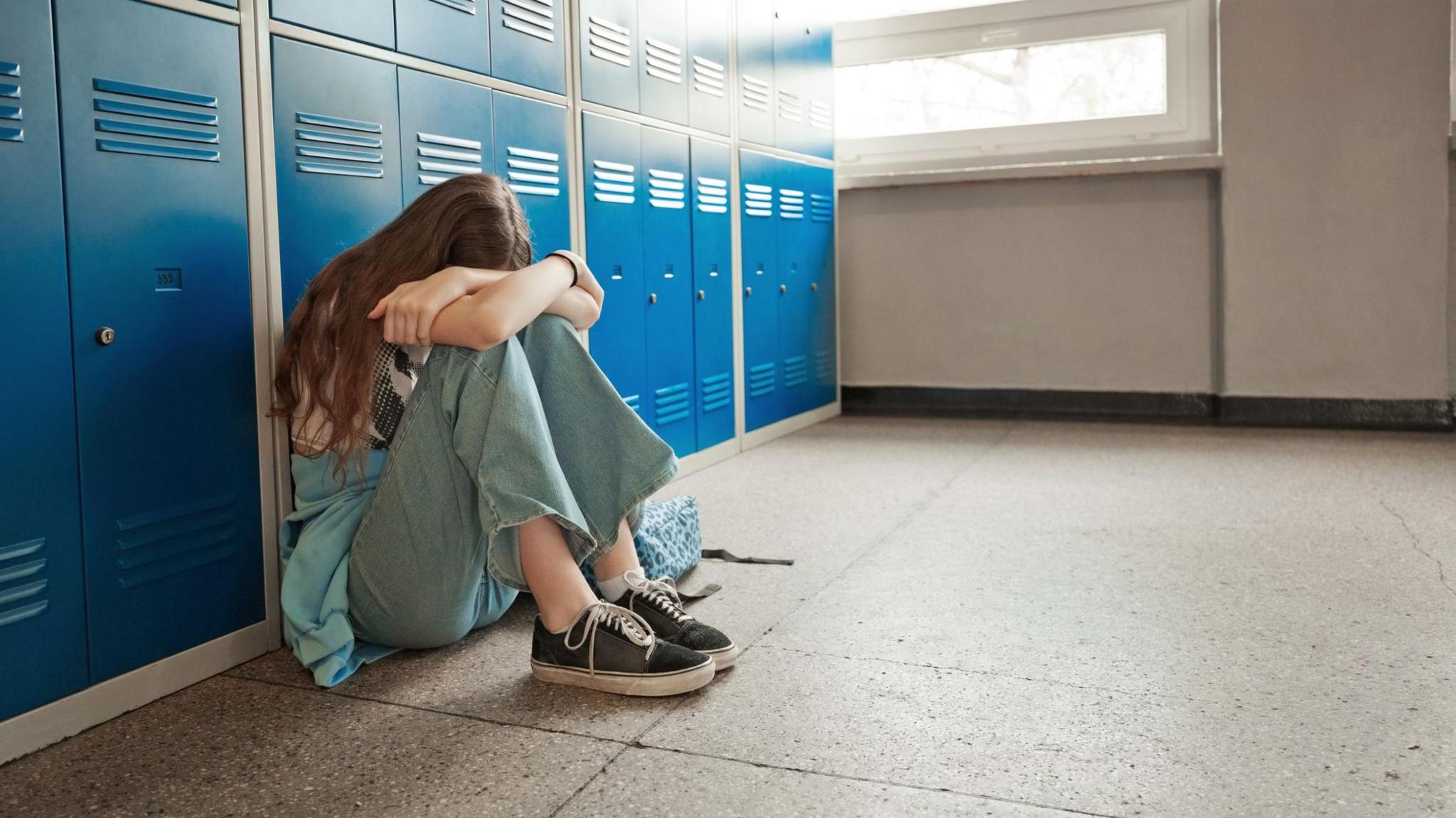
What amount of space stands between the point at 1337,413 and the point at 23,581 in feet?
12.6

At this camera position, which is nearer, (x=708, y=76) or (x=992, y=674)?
(x=992, y=674)

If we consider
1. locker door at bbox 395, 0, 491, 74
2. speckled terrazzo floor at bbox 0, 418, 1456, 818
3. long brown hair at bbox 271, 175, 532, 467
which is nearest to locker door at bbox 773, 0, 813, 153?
locker door at bbox 395, 0, 491, 74

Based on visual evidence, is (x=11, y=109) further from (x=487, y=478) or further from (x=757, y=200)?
(x=757, y=200)

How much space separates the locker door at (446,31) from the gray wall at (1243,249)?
246 centimetres

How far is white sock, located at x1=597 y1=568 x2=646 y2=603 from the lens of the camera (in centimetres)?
176

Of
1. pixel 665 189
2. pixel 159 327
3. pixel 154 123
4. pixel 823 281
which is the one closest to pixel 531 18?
A: pixel 665 189

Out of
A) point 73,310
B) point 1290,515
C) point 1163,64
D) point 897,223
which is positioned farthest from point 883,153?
point 73,310

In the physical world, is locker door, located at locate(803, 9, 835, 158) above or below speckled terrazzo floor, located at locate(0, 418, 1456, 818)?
above

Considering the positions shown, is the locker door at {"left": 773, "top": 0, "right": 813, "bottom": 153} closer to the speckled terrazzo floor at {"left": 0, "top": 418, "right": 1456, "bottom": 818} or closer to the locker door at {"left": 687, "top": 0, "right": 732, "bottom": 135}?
the locker door at {"left": 687, "top": 0, "right": 732, "bottom": 135}

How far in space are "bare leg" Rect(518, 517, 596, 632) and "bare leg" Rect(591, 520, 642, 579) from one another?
0.11 m

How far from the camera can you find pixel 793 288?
164 inches

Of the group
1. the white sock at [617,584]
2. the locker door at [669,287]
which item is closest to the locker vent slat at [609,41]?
the locker door at [669,287]

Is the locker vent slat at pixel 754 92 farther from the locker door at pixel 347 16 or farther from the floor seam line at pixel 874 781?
the floor seam line at pixel 874 781

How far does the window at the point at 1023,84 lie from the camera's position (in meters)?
4.18
